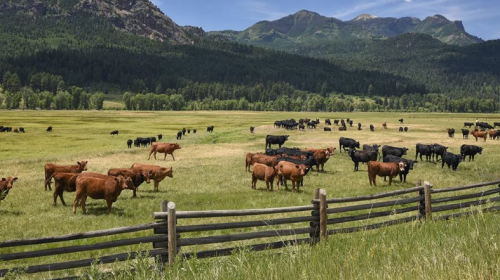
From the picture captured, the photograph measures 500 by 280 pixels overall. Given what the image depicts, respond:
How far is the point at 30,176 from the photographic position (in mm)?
24547

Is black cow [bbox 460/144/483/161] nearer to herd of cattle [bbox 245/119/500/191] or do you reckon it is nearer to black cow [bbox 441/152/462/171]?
herd of cattle [bbox 245/119/500/191]

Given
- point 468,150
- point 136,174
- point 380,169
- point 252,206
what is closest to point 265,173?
point 252,206

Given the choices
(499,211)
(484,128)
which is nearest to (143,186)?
(499,211)

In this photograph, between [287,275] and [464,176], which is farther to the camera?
[464,176]

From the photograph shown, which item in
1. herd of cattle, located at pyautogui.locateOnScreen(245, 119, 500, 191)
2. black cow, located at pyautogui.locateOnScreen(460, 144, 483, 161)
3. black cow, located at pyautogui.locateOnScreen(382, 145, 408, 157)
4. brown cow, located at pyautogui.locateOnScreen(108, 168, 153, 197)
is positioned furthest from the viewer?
black cow, located at pyautogui.locateOnScreen(460, 144, 483, 161)

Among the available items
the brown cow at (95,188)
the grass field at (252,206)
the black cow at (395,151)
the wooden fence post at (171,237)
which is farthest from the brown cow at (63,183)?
the black cow at (395,151)

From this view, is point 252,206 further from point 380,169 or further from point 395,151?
point 395,151

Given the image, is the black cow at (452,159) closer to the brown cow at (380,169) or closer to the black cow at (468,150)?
the black cow at (468,150)

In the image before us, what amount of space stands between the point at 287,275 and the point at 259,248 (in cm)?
299

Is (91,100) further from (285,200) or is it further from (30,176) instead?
(285,200)

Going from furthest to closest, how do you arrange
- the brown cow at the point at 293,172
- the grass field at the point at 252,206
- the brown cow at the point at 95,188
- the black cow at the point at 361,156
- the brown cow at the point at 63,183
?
the black cow at the point at 361,156
the brown cow at the point at 293,172
the brown cow at the point at 63,183
the brown cow at the point at 95,188
the grass field at the point at 252,206

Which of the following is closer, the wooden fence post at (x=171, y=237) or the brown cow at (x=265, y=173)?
the wooden fence post at (x=171, y=237)

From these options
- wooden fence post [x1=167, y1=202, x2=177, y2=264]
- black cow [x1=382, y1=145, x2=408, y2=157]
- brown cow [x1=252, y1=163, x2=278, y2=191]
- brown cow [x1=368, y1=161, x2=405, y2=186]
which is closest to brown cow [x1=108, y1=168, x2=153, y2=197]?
brown cow [x1=252, y1=163, x2=278, y2=191]

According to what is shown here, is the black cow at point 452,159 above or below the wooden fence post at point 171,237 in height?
below
